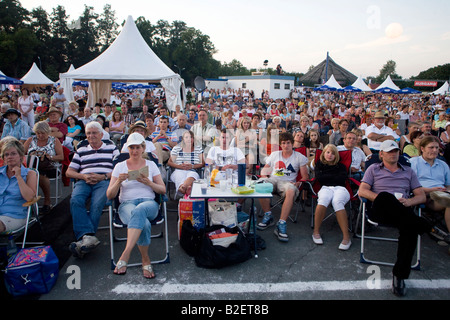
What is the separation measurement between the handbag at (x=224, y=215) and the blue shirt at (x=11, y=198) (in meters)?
2.21

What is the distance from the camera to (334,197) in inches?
151

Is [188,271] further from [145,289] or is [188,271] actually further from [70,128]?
[70,128]

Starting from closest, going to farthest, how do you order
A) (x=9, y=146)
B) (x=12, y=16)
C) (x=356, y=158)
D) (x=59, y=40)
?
1. (x=9, y=146)
2. (x=356, y=158)
3. (x=12, y=16)
4. (x=59, y=40)

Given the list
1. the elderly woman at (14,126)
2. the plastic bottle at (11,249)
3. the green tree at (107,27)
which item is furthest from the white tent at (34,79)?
the green tree at (107,27)

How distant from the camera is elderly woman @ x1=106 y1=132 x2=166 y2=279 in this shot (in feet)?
10.0

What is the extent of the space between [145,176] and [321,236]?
8.30 ft

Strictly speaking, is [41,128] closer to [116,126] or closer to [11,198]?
[11,198]

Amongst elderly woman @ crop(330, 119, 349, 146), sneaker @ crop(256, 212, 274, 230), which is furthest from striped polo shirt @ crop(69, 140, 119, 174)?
elderly woman @ crop(330, 119, 349, 146)

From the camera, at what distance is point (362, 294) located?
2.74m

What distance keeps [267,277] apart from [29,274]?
90.4 inches

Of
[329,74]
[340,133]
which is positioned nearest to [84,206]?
[340,133]

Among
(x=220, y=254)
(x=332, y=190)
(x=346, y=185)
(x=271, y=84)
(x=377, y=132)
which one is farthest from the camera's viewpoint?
(x=271, y=84)
